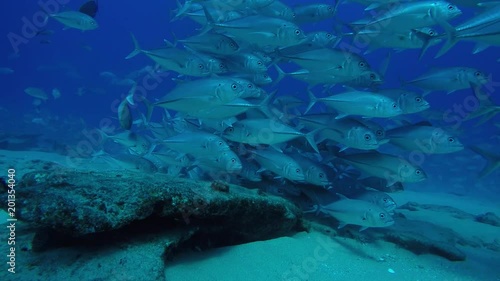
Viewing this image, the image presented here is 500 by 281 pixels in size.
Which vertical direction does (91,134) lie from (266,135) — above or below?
below

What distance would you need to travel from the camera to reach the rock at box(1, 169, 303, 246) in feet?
7.59

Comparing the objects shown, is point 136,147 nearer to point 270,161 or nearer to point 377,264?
point 270,161

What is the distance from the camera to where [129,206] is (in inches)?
98.1

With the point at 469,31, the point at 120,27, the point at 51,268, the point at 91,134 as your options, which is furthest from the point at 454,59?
the point at 120,27

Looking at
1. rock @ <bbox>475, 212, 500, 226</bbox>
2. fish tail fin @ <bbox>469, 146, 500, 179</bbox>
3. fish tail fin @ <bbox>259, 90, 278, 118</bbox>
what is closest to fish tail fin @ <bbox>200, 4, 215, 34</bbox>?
fish tail fin @ <bbox>259, 90, 278, 118</bbox>

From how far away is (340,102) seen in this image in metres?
4.56

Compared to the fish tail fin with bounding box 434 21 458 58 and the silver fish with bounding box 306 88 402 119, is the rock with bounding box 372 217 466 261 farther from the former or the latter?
the fish tail fin with bounding box 434 21 458 58

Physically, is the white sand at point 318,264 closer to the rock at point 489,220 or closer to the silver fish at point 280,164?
the silver fish at point 280,164

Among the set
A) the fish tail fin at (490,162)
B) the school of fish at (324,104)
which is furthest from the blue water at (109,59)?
the school of fish at (324,104)

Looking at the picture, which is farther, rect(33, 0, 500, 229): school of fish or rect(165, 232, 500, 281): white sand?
rect(33, 0, 500, 229): school of fish

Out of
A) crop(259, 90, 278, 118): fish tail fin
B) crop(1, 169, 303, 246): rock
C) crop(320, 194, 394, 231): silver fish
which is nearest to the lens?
crop(1, 169, 303, 246): rock

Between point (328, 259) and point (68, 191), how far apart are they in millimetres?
2831

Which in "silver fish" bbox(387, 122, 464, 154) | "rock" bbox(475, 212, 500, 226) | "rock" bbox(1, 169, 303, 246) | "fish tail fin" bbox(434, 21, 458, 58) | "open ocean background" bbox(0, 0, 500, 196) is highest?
"fish tail fin" bbox(434, 21, 458, 58)

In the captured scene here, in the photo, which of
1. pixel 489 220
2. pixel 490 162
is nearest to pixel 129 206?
pixel 490 162
